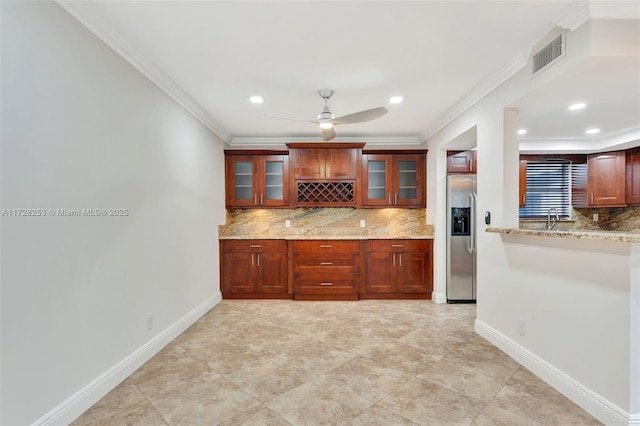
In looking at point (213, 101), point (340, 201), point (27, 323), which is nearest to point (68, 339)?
point (27, 323)

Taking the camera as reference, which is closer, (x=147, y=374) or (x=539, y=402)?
(x=539, y=402)

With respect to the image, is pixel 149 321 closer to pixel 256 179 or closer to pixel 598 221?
pixel 256 179

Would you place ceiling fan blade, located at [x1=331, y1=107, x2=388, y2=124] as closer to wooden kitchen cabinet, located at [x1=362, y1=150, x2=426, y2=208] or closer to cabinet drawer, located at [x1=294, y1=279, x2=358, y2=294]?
wooden kitchen cabinet, located at [x1=362, y1=150, x2=426, y2=208]

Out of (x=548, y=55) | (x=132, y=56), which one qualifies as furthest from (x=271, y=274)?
(x=548, y=55)

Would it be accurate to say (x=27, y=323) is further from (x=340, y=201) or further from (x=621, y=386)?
(x=340, y=201)

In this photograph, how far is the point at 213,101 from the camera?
3346 millimetres

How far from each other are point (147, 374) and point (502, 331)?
125 inches

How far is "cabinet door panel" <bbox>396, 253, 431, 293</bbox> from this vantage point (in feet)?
14.8

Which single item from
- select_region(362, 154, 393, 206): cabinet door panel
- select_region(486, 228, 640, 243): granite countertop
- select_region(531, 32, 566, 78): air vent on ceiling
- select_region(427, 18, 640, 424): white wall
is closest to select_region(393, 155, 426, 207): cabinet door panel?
select_region(362, 154, 393, 206): cabinet door panel

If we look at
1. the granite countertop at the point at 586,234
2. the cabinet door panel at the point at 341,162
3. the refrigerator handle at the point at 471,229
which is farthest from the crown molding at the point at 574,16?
the cabinet door panel at the point at 341,162

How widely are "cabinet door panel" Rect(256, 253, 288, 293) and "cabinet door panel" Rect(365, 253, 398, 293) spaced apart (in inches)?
51.4

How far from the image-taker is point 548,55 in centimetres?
211

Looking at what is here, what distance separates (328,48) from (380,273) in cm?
327

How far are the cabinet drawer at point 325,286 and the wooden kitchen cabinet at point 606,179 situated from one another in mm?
4413
